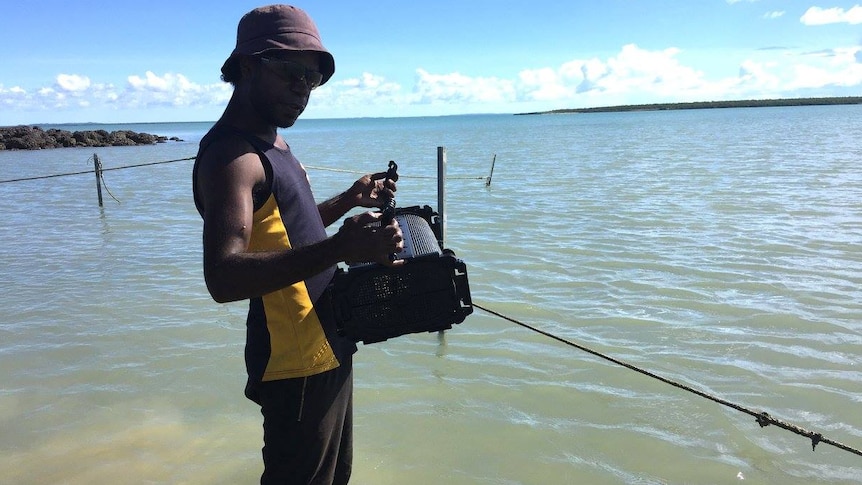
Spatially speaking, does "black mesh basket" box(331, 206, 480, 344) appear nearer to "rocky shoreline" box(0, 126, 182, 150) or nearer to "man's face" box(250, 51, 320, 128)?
"man's face" box(250, 51, 320, 128)

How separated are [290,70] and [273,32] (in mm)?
124

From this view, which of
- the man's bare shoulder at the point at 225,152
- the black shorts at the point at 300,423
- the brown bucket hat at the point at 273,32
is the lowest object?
the black shorts at the point at 300,423

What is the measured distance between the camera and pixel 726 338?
589cm

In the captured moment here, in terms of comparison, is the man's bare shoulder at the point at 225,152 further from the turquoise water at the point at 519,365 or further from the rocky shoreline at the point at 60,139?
the rocky shoreline at the point at 60,139

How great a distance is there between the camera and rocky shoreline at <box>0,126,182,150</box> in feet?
164

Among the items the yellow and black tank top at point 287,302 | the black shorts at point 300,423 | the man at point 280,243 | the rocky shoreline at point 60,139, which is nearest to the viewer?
the man at point 280,243

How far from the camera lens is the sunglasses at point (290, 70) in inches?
78.3

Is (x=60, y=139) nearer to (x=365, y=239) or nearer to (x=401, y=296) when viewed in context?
(x=401, y=296)

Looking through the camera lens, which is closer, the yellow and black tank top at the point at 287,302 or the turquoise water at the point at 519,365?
the yellow and black tank top at the point at 287,302

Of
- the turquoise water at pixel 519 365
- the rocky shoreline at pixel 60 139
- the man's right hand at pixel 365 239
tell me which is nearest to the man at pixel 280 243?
the man's right hand at pixel 365 239

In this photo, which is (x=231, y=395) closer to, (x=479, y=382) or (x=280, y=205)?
(x=479, y=382)

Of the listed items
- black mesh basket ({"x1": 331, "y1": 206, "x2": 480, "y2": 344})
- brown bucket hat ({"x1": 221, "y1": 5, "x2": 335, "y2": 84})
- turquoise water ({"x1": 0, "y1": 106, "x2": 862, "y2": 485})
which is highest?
brown bucket hat ({"x1": 221, "y1": 5, "x2": 335, "y2": 84})

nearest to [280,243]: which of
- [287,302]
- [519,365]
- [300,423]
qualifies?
[287,302]

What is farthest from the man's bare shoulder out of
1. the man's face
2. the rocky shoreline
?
the rocky shoreline
